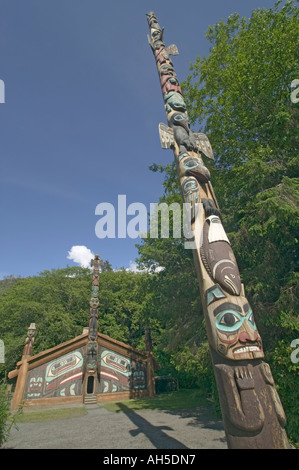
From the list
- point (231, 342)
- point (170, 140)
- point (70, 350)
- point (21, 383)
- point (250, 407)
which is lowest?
point (21, 383)

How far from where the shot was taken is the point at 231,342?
137 inches

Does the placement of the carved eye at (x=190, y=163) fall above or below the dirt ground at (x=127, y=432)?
above

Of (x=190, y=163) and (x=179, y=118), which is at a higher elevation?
(x=179, y=118)

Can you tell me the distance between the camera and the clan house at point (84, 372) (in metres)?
13.4

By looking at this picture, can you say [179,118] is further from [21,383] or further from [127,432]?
[21,383]

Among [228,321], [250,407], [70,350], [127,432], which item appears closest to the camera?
[250,407]

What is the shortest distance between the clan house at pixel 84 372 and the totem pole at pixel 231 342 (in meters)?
12.2

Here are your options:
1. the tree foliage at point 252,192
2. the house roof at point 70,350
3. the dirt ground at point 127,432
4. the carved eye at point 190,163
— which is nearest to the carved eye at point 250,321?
the tree foliage at point 252,192

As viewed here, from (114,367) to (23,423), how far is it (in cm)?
704

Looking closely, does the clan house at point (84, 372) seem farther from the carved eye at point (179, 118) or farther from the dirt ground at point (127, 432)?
the carved eye at point (179, 118)

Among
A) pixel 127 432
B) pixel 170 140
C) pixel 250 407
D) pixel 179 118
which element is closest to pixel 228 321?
pixel 250 407

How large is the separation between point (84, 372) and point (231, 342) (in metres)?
13.7

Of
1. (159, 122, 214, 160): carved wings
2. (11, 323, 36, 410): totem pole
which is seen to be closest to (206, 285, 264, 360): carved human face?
(159, 122, 214, 160): carved wings

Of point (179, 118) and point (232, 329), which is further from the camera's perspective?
point (179, 118)
